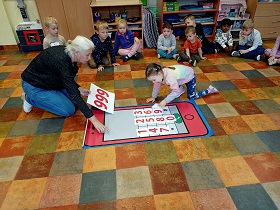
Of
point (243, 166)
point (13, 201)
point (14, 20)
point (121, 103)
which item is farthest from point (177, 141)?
point (14, 20)

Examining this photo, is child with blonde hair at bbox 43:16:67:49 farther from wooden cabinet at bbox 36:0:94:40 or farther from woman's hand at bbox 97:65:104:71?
woman's hand at bbox 97:65:104:71

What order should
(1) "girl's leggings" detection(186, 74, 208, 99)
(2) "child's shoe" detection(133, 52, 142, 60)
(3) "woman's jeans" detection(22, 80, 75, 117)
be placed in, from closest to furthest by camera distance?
(3) "woman's jeans" detection(22, 80, 75, 117) → (1) "girl's leggings" detection(186, 74, 208, 99) → (2) "child's shoe" detection(133, 52, 142, 60)

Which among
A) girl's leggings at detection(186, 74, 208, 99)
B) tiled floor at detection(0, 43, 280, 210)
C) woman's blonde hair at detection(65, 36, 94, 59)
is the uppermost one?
woman's blonde hair at detection(65, 36, 94, 59)

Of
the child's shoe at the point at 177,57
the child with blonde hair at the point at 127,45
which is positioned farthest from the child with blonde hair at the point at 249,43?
the child with blonde hair at the point at 127,45

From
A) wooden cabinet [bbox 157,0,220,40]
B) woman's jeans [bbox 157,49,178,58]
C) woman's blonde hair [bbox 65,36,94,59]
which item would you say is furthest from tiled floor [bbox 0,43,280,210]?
wooden cabinet [bbox 157,0,220,40]

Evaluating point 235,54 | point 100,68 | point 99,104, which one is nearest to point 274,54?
point 235,54

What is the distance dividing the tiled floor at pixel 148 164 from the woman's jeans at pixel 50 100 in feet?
0.31

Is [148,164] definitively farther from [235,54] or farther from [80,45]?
[235,54]

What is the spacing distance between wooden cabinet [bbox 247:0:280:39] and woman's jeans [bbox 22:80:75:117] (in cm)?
363

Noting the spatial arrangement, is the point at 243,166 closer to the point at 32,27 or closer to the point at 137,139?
the point at 137,139

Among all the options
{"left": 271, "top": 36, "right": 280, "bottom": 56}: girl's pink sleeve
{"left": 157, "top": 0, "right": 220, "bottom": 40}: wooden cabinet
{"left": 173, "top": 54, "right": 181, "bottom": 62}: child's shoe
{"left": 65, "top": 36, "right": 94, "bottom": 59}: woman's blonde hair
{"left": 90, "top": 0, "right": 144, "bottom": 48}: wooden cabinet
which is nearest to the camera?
{"left": 65, "top": 36, "right": 94, "bottom": 59}: woman's blonde hair

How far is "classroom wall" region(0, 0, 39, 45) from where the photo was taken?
3727mm

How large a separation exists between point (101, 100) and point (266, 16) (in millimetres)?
3502

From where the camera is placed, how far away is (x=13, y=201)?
1480 mm
